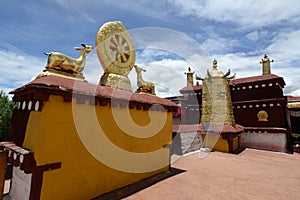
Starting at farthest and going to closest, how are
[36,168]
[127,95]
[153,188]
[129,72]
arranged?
[129,72] < [127,95] < [153,188] < [36,168]

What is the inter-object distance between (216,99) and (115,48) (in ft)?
33.6

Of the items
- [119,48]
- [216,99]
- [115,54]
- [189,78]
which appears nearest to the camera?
[115,54]

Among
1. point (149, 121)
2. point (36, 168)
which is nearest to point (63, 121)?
point (36, 168)

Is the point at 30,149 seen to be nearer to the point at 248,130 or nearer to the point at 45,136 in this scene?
the point at 45,136

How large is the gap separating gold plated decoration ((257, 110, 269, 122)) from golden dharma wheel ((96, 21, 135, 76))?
1225 centimetres

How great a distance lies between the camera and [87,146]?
4.77 m

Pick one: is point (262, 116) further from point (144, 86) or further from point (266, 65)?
point (144, 86)

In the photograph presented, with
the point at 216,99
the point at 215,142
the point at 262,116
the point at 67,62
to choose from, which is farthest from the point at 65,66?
the point at 262,116

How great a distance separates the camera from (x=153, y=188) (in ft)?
18.3

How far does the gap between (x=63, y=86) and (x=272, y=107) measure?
51.8 ft

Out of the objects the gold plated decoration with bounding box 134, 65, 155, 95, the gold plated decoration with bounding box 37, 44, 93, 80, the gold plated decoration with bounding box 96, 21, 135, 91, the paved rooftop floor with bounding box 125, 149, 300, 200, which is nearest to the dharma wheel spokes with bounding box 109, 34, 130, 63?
the gold plated decoration with bounding box 96, 21, 135, 91

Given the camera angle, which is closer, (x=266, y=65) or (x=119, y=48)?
(x=119, y=48)

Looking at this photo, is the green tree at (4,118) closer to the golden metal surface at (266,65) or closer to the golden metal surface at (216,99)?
the golden metal surface at (216,99)

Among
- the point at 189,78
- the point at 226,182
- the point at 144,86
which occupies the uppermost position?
the point at 189,78
